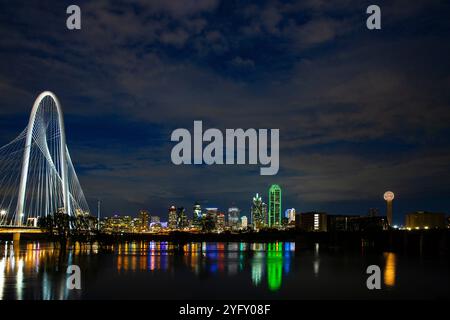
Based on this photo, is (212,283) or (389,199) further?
(389,199)

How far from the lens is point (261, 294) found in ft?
147

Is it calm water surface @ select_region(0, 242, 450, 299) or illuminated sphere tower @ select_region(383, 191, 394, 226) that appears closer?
calm water surface @ select_region(0, 242, 450, 299)

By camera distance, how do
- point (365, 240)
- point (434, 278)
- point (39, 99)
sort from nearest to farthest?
point (434, 278)
point (39, 99)
point (365, 240)

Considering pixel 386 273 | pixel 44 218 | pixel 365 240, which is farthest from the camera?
pixel 365 240

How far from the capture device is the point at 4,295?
3906 centimetres

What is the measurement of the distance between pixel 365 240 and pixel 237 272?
146 m

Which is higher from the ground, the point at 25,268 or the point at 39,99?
the point at 39,99

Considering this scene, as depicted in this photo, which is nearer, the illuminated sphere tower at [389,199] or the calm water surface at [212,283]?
the calm water surface at [212,283]
